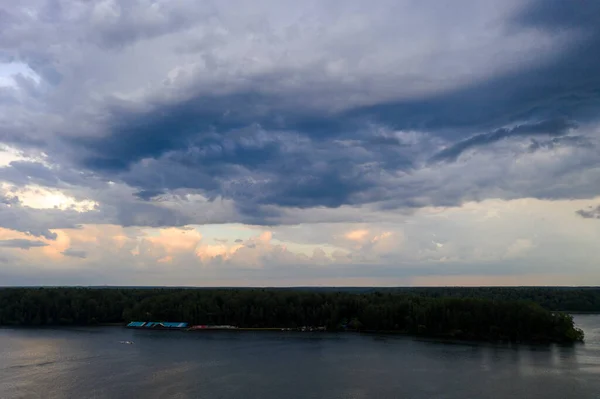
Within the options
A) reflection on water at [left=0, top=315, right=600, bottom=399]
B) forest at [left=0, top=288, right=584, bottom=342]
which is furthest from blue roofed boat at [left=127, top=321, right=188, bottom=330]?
reflection on water at [left=0, top=315, right=600, bottom=399]

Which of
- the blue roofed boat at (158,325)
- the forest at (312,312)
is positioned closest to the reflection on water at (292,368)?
the forest at (312,312)

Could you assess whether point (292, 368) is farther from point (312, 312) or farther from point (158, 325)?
point (158, 325)

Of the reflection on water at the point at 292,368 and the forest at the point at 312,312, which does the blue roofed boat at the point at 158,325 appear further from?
the reflection on water at the point at 292,368

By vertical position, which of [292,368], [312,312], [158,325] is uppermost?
[312,312]

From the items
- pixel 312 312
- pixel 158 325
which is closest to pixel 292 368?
pixel 312 312

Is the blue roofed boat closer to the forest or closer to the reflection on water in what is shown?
the forest

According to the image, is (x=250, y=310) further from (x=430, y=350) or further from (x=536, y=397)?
(x=536, y=397)
